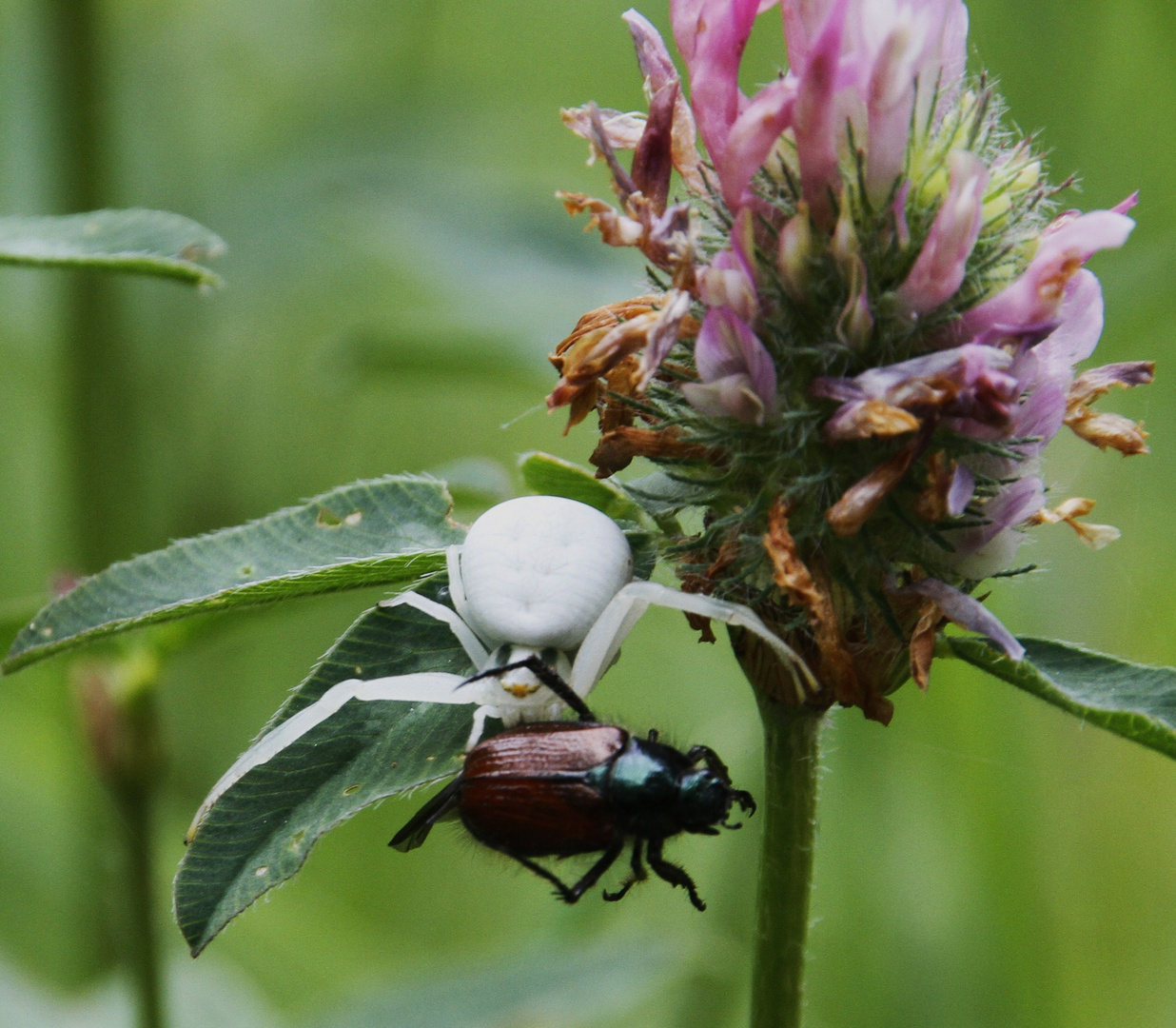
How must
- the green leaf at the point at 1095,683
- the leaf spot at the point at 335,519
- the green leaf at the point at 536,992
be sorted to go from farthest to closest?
the green leaf at the point at 536,992 → the leaf spot at the point at 335,519 → the green leaf at the point at 1095,683

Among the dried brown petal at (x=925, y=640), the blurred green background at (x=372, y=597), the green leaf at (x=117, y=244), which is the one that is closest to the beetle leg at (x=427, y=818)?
the dried brown petal at (x=925, y=640)

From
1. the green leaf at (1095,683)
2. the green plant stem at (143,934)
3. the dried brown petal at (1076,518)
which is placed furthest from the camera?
the green plant stem at (143,934)

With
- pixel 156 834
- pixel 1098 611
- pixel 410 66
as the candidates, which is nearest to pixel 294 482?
pixel 410 66

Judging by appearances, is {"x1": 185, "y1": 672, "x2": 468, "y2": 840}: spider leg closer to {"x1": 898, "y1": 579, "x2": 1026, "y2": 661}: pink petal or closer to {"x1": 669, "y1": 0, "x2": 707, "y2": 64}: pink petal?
{"x1": 898, "y1": 579, "x2": 1026, "y2": 661}: pink petal

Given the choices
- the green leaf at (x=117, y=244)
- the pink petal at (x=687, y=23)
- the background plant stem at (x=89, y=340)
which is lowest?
the background plant stem at (x=89, y=340)

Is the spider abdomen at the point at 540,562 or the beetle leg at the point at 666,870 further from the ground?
the spider abdomen at the point at 540,562

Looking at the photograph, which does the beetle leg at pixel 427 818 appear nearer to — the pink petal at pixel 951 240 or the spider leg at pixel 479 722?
the spider leg at pixel 479 722

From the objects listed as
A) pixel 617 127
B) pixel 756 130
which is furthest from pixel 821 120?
pixel 617 127
